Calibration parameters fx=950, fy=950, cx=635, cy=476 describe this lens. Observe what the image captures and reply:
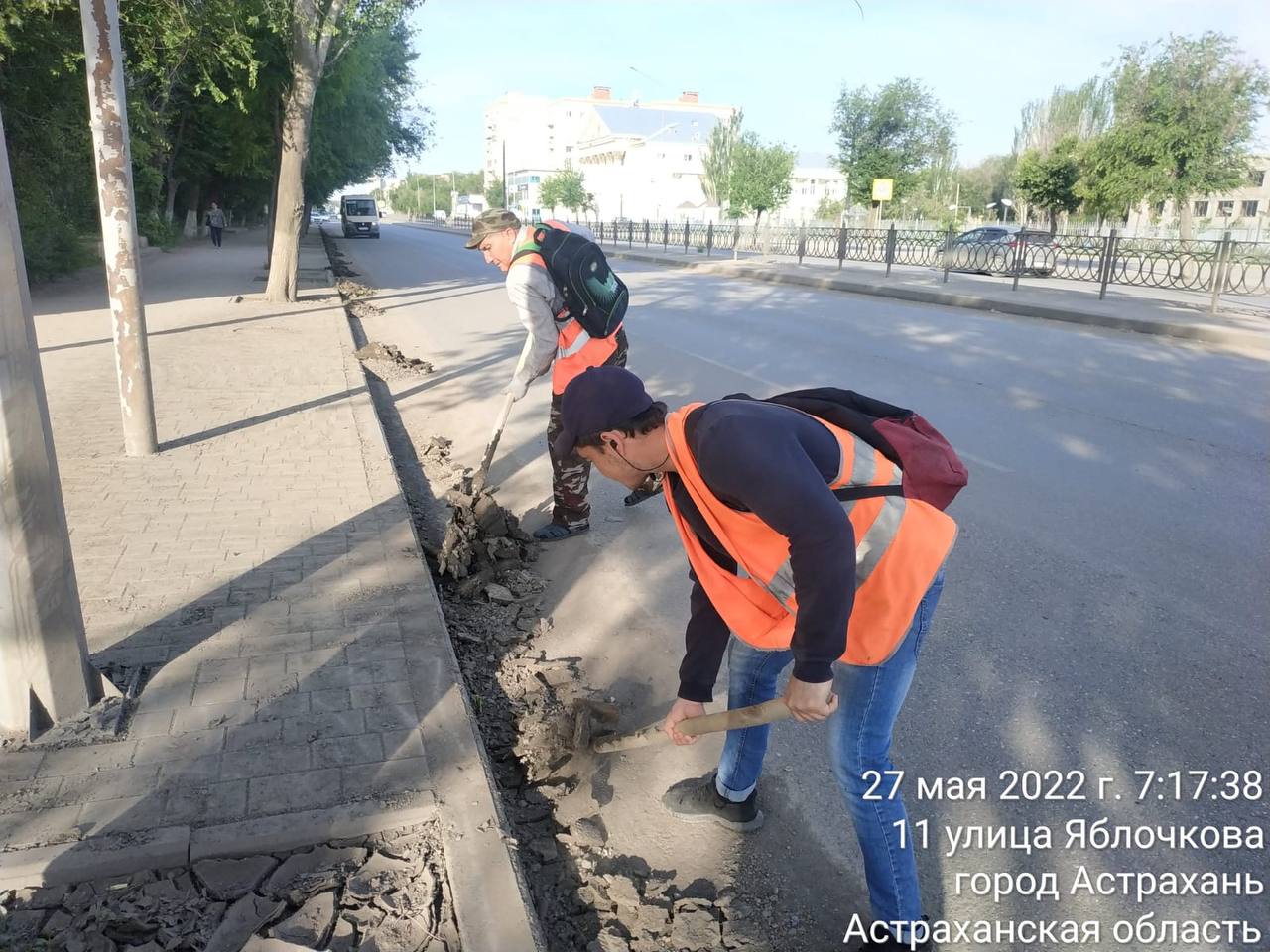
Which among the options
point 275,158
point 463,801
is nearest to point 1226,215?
point 275,158

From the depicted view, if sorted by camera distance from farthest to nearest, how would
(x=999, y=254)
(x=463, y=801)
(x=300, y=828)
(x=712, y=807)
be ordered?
(x=999, y=254), (x=712, y=807), (x=463, y=801), (x=300, y=828)

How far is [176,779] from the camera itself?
273 cm

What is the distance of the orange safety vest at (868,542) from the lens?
194 centimetres

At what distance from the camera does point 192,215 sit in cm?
3894

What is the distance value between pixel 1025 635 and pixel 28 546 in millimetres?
3574

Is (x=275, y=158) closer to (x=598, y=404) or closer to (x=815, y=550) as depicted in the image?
(x=598, y=404)

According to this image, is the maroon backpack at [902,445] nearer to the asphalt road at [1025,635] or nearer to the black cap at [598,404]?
the black cap at [598,404]

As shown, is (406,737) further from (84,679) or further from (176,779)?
(84,679)

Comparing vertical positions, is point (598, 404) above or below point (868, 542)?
above

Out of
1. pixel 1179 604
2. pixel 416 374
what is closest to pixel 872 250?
pixel 416 374

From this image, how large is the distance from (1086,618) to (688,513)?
263cm

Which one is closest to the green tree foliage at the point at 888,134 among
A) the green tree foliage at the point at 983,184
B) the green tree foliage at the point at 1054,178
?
the green tree foliage at the point at 1054,178

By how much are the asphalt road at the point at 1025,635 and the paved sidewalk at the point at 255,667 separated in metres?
0.59

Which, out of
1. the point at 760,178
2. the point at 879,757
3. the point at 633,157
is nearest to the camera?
the point at 879,757
